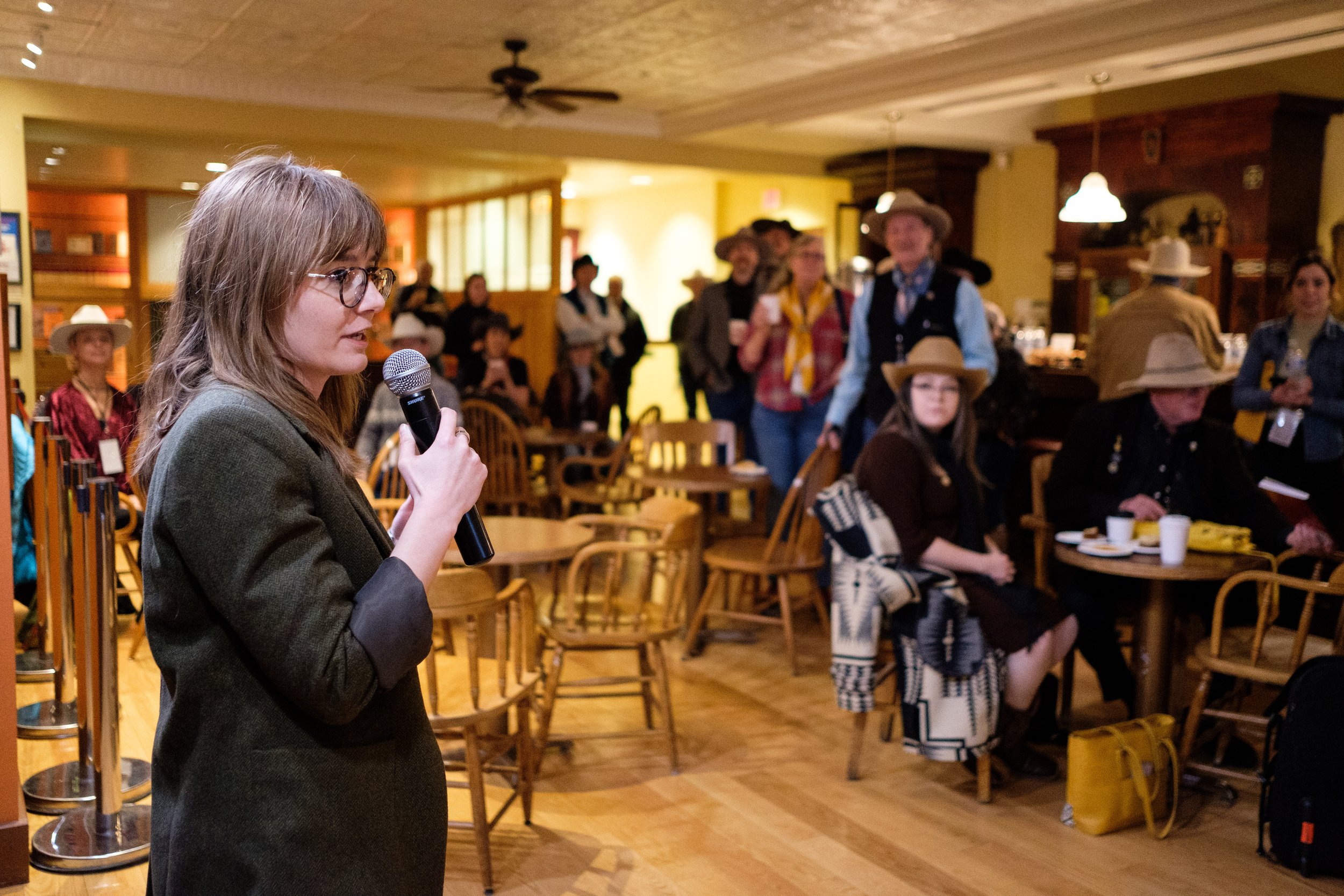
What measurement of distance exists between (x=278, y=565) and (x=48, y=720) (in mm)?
3317

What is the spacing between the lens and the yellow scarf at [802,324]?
17.4 ft

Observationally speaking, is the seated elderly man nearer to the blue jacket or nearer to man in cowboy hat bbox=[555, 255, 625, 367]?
the blue jacket

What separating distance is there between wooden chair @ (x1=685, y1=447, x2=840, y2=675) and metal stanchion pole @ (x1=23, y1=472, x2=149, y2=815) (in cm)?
221

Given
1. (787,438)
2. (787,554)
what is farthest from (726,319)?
(787,554)

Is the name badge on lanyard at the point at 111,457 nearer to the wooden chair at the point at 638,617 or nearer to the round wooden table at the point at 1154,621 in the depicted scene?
the wooden chair at the point at 638,617

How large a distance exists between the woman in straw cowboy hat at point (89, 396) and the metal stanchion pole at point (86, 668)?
1.31m

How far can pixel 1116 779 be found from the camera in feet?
10.1

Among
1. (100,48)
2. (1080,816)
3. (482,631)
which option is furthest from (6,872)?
(100,48)

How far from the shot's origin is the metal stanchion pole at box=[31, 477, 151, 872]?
2893mm

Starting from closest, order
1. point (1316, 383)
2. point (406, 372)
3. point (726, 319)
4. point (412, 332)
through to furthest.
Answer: point (406, 372)
point (1316, 383)
point (412, 332)
point (726, 319)

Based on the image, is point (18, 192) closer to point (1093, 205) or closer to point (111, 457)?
point (111, 457)

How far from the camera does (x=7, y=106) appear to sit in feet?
23.4

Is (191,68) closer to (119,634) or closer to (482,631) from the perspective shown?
(119,634)

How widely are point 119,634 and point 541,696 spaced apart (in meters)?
2.24
